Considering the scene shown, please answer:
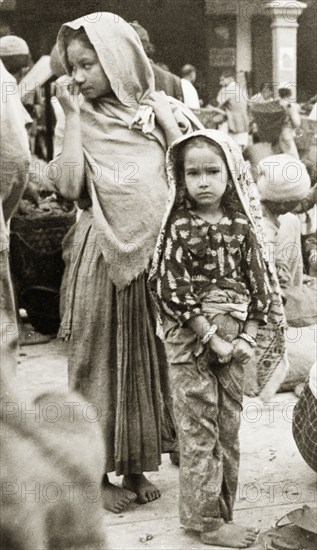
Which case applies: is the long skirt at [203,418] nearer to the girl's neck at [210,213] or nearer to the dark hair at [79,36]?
the girl's neck at [210,213]

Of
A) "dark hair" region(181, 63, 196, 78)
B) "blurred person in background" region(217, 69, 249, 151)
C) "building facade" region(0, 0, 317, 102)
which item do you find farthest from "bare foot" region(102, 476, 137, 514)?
"dark hair" region(181, 63, 196, 78)

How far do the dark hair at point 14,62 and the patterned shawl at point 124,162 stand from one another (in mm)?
2782

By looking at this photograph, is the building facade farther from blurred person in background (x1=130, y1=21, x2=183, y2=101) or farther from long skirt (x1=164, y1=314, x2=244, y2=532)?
long skirt (x1=164, y1=314, x2=244, y2=532)

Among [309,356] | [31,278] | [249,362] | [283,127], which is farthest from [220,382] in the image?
[283,127]

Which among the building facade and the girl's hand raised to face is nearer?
the girl's hand raised to face

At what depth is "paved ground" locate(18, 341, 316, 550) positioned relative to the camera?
3.35m

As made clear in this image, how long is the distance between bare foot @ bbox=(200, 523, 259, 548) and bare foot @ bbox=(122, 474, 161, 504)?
455 millimetres

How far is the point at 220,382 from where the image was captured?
315 cm

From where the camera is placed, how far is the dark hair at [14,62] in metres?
6.22

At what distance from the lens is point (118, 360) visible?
354cm

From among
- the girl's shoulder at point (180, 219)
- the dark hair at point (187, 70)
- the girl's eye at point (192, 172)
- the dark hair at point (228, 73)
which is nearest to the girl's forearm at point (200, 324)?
the girl's shoulder at point (180, 219)

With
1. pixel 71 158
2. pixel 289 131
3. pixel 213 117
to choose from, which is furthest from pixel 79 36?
pixel 213 117

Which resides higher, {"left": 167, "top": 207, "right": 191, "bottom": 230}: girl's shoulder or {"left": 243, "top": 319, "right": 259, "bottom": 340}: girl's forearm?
{"left": 167, "top": 207, "right": 191, "bottom": 230}: girl's shoulder

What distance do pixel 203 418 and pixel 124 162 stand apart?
1062 mm
